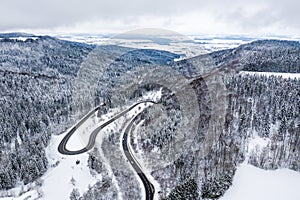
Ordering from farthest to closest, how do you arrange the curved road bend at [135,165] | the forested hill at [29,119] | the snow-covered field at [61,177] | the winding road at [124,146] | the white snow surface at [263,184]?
the forested hill at [29,119] < the winding road at [124,146] < the snow-covered field at [61,177] < the curved road bend at [135,165] < the white snow surface at [263,184]

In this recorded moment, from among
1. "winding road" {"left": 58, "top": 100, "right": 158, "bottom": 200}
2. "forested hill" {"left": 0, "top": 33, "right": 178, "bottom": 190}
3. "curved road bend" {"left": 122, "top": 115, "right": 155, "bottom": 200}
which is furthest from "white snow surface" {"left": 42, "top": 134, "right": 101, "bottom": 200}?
"curved road bend" {"left": 122, "top": 115, "right": 155, "bottom": 200}

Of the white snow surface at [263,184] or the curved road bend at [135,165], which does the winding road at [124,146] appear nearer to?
the curved road bend at [135,165]

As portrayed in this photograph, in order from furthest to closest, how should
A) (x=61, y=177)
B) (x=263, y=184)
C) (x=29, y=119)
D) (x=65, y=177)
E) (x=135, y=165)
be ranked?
(x=29, y=119), (x=135, y=165), (x=61, y=177), (x=65, y=177), (x=263, y=184)

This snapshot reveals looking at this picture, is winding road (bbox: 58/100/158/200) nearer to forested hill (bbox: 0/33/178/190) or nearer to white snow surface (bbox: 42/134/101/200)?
white snow surface (bbox: 42/134/101/200)

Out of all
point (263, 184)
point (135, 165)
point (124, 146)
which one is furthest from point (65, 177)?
point (263, 184)

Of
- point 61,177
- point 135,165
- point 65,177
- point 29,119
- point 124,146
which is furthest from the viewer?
point 29,119

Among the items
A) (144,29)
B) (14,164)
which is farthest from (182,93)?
(14,164)

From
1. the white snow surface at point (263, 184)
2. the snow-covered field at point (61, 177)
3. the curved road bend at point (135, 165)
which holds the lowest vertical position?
the snow-covered field at point (61, 177)

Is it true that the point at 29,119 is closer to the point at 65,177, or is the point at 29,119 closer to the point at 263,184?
the point at 65,177

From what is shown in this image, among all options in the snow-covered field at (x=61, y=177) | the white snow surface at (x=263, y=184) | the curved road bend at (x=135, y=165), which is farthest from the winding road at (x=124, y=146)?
the white snow surface at (x=263, y=184)
